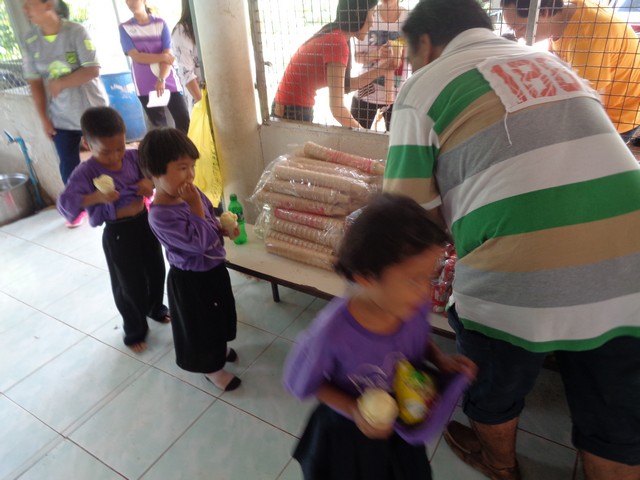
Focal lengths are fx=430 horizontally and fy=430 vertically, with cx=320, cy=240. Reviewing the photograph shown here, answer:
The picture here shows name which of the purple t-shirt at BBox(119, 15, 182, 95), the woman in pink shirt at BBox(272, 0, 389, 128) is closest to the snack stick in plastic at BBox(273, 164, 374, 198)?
the woman in pink shirt at BBox(272, 0, 389, 128)

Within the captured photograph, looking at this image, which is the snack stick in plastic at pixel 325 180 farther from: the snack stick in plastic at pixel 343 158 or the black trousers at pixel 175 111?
the black trousers at pixel 175 111

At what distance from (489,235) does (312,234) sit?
128 cm

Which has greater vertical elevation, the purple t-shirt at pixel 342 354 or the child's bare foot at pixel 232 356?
the purple t-shirt at pixel 342 354

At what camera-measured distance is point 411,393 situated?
0.90m

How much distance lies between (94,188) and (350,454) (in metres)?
1.64

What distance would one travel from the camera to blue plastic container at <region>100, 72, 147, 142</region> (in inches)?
215

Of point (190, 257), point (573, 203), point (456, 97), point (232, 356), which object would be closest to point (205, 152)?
point (190, 257)

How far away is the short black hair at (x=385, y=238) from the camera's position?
831 millimetres

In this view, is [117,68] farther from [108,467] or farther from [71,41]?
[108,467]

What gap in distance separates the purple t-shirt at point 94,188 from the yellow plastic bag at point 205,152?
2.18 ft

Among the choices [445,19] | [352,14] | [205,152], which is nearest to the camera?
[445,19]

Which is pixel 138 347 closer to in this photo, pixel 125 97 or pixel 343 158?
pixel 343 158

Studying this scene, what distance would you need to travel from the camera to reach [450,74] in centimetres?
111

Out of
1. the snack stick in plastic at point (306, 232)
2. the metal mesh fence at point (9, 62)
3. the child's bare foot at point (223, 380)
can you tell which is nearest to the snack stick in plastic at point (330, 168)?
the snack stick in plastic at point (306, 232)
